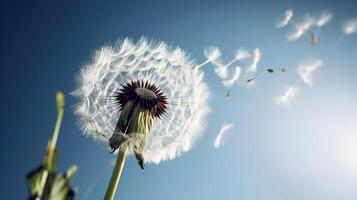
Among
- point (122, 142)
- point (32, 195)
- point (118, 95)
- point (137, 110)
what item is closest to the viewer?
point (32, 195)

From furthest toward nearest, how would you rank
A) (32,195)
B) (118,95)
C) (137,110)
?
1. (118,95)
2. (137,110)
3. (32,195)

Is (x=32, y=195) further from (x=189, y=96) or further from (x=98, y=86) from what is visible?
(x=189, y=96)

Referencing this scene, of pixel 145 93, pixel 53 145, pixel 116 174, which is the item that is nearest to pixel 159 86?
pixel 145 93

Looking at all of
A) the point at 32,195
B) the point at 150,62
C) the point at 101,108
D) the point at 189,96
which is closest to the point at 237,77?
the point at 189,96

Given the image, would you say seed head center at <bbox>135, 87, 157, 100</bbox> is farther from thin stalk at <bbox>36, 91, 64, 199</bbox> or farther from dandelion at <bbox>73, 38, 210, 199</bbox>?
thin stalk at <bbox>36, 91, 64, 199</bbox>

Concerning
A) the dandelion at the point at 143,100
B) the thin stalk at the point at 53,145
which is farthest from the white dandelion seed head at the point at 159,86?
the thin stalk at the point at 53,145

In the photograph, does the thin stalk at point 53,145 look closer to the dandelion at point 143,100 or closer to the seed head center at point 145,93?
the dandelion at point 143,100

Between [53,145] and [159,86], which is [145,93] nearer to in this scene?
[159,86]
